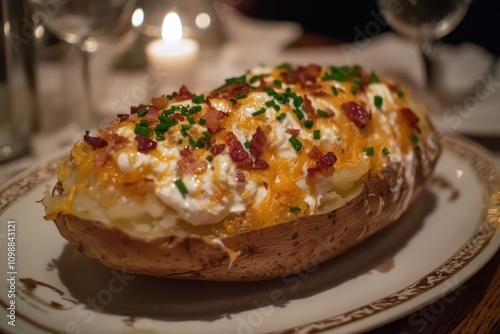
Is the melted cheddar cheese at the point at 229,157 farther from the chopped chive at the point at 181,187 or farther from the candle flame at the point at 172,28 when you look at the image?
the candle flame at the point at 172,28

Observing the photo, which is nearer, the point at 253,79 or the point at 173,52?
the point at 253,79

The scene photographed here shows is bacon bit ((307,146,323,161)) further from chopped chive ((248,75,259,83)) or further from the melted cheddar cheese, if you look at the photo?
chopped chive ((248,75,259,83))

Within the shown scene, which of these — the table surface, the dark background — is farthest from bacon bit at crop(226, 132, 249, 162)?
the dark background

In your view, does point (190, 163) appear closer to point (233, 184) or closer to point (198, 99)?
point (233, 184)

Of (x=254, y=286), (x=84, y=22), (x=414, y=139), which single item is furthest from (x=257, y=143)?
(x=84, y=22)

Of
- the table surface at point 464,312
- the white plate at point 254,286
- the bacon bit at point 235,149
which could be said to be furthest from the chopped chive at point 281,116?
the table surface at point 464,312

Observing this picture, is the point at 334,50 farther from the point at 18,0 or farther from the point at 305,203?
the point at 305,203

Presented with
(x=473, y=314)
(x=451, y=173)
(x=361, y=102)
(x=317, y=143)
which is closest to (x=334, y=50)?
(x=451, y=173)
